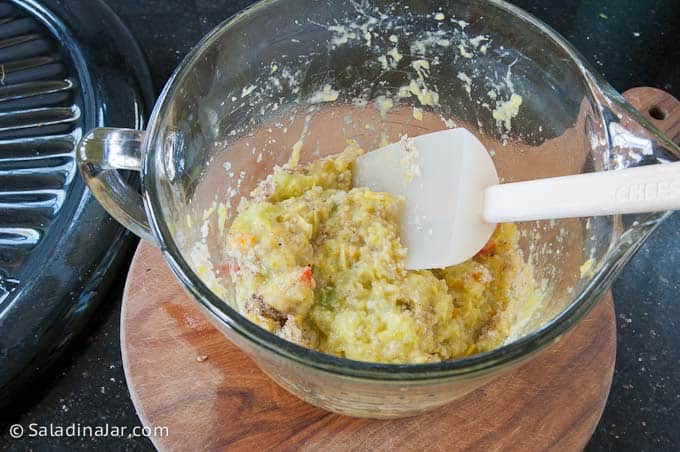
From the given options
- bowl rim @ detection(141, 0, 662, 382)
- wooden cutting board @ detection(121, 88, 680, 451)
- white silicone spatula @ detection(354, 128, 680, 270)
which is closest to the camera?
A: bowl rim @ detection(141, 0, 662, 382)

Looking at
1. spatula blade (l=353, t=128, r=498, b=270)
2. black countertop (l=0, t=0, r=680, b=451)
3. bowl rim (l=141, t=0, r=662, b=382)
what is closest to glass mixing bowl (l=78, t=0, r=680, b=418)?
bowl rim (l=141, t=0, r=662, b=382)

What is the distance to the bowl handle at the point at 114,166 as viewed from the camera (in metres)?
0.96

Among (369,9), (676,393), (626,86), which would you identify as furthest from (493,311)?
(626,86)

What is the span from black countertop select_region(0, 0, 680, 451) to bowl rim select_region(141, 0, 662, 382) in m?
0.50

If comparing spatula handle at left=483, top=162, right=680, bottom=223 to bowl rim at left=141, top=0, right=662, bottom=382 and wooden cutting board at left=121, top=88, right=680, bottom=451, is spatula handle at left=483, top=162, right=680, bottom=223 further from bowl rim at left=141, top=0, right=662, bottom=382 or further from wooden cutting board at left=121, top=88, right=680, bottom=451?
wooden cutting board at left=121, top=88, right=680, bottom=451

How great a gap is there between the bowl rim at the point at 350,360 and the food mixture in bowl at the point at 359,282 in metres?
0.20

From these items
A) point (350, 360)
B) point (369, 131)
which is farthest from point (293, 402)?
point (369, 131)

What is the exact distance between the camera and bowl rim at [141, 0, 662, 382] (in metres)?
0.78

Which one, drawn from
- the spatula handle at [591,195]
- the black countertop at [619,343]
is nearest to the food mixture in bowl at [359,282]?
the spatula handle at [591,195]

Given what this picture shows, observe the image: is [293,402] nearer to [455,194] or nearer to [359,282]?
[359,282]

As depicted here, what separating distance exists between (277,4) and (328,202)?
0.34 m

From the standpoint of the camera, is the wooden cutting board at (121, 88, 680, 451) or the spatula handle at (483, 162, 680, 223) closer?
the spatula handle at (483, 162, 680, 223)

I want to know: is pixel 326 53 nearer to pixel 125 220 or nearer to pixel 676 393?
pixel 125 220

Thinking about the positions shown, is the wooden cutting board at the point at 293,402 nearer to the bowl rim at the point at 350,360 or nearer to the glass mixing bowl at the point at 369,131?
the glass mixing bowl at the point at 369,131
